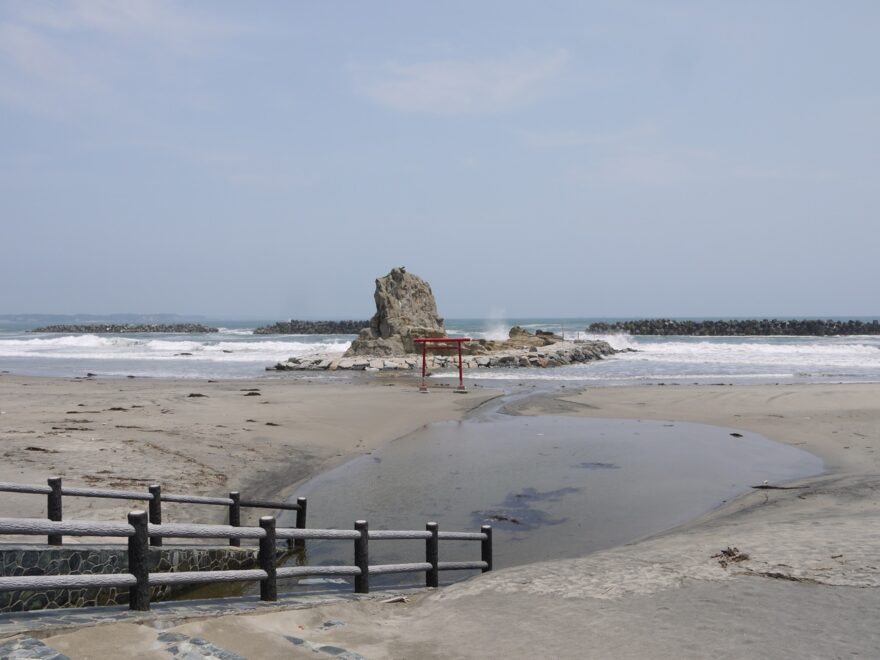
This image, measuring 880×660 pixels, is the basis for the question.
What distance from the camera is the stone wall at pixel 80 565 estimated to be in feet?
19.7

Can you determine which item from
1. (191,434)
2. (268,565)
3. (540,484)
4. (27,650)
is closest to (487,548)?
(268,565)

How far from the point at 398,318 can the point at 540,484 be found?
3262cm

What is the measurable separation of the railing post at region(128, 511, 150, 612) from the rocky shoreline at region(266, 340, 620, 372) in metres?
32.1

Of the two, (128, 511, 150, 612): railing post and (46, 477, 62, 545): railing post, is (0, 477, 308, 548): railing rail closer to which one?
(46, 477, 62, 545): railing post

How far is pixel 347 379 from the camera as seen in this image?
32.1 metres

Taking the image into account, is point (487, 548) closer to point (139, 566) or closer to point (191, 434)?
point (139, 566)

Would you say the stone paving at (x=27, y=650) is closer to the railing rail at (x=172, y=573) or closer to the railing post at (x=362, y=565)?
the railing rail at (x=172, y=573)

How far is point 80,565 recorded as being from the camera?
6461 mm

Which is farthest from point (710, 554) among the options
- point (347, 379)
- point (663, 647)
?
point (347, 379)

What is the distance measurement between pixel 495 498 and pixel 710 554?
4.11 m

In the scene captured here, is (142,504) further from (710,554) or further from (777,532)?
(777,532)

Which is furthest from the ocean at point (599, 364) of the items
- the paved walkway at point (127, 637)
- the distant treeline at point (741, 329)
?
the paved walkway at point (127, 637)

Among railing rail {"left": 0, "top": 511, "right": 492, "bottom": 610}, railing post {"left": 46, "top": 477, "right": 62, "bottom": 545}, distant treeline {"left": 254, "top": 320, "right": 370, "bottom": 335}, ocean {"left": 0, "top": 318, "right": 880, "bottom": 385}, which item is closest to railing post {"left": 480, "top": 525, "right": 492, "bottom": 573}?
railing rail {"left": 0, "top": 511, "right": 492, "bottom": 610}

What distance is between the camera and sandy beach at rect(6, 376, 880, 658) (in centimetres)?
499
